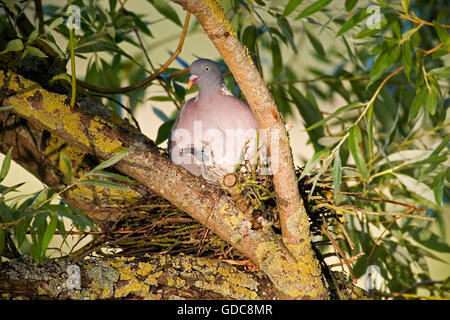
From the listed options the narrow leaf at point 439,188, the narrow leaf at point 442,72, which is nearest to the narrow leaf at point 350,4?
the narrow leaf at point 442,72

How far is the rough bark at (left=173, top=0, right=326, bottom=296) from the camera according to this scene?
3.59ft

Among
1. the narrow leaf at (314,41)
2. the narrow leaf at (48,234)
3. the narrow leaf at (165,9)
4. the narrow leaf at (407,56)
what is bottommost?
the narrow leaf at (48,234)

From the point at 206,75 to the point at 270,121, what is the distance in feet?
1.83

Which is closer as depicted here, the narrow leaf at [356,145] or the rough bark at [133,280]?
the rough bark at [133,280]

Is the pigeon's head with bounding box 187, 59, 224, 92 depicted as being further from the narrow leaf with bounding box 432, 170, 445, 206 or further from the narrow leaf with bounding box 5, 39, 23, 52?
the narrow leaf with bounding box 432, 170, 445, 206

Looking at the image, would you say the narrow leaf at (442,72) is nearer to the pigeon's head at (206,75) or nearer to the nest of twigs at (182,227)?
the nest of twigs at (182,227)

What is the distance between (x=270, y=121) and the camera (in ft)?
3.92

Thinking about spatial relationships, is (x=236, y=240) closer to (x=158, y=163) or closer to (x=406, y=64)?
(x=158, y=163)

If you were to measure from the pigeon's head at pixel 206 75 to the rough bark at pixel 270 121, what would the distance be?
20.2 inches

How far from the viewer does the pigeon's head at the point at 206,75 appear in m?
1.69

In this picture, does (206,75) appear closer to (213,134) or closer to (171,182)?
(213,134)

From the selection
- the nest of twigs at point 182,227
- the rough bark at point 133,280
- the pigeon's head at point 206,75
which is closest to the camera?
the rough bark at point 133,280

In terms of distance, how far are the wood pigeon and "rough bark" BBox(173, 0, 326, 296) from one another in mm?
283

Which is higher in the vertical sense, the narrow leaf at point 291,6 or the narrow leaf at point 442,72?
the narrow leaf at point 291,6
